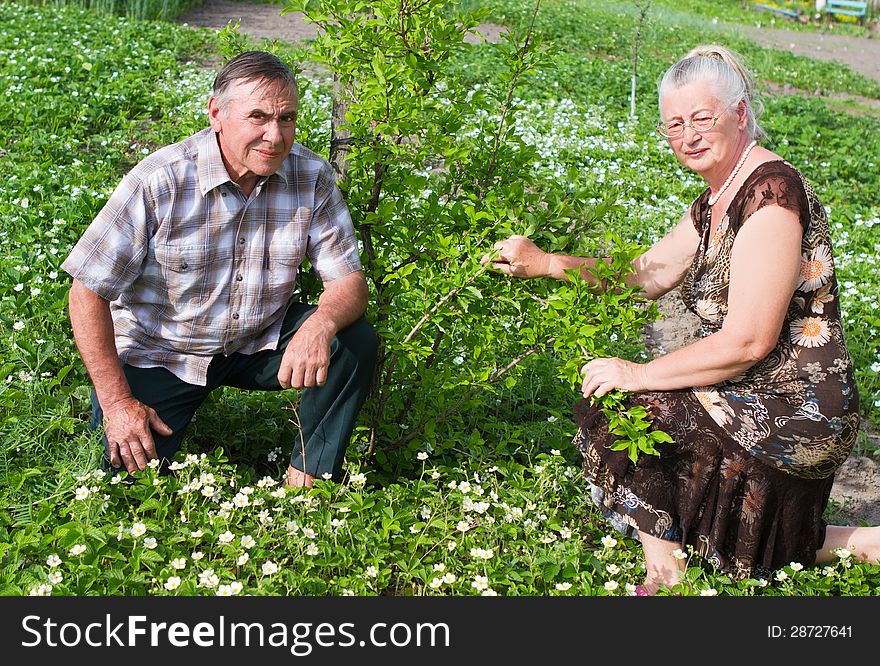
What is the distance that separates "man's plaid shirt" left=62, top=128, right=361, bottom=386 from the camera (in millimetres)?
2984

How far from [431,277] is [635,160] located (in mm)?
5161

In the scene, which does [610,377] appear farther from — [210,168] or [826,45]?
[826,45]

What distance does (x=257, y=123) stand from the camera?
2967 millimetres

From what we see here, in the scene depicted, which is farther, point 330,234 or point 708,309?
point 330,234

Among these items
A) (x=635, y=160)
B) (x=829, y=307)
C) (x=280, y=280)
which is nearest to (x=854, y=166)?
(x=635, y=160)

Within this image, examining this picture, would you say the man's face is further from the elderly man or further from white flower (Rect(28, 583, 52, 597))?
white flower (Rect(28, 583, 52, 597))

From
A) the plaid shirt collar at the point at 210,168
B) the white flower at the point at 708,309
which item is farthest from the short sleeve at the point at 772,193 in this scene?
the plaid shirt collar at the point at 210,168

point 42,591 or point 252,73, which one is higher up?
point 252,73

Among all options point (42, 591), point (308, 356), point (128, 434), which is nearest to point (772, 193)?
point (308, 356)

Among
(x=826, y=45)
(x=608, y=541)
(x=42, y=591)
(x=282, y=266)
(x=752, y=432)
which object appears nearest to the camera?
(x=42, y=591)

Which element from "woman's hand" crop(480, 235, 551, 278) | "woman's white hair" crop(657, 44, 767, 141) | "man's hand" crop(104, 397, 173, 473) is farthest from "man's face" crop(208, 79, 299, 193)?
"woman's white hair" crop(657, 44, 767, 141)

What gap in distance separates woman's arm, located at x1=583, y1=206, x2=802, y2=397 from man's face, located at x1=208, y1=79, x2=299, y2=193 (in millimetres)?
1246

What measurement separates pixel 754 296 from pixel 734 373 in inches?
10.9

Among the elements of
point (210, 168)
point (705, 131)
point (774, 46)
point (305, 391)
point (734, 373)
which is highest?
point (774, 46)
